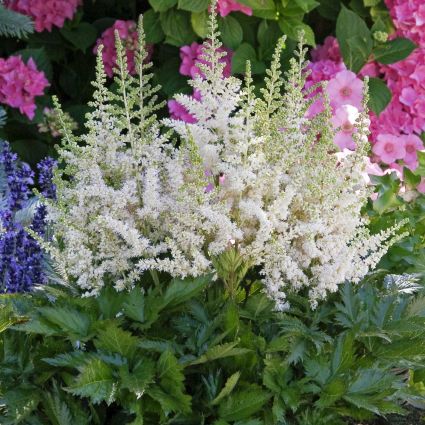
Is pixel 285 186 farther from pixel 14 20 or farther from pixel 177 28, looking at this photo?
pixel 14 20

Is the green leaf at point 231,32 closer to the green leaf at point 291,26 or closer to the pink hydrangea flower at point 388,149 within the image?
the green leaf at point 291,26

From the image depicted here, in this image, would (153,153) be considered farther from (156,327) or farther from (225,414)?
(225,414)

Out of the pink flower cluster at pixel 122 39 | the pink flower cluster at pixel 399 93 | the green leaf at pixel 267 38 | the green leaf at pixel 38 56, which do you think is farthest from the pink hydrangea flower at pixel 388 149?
the green leaf at pixel 38 56

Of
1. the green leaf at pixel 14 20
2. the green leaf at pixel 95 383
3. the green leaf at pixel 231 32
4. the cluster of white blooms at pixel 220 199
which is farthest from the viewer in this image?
the green leaf at pixel 14 20

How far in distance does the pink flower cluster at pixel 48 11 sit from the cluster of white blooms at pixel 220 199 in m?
2.01

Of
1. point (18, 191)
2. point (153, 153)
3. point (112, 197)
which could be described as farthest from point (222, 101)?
point (18, 191)

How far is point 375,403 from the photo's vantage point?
1.66 metres

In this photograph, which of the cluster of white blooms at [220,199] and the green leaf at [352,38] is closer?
the cluster of white blooms at [220,199]

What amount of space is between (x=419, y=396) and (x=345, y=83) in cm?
162

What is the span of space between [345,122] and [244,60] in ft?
3.01

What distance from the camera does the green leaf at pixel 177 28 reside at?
336 cm

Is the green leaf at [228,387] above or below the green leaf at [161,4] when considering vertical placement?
below

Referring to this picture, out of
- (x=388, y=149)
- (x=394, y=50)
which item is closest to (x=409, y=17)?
(x=394, y=50)

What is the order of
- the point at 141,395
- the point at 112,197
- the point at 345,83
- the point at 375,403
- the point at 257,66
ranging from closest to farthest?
the point at 141,395 < the point at 375,403 < the point at 112,197 < the point at 345,83 < the point at 257,66
